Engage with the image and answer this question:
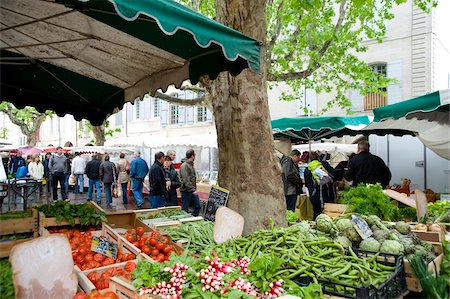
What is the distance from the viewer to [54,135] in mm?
43281

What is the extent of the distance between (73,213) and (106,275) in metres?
1.85

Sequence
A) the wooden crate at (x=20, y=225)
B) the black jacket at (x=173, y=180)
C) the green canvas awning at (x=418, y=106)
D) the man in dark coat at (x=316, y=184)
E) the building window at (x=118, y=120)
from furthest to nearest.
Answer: the building window at (x=118, y=120) < the black jacket at (x=173, y=180) < the man in dark coat at (x=316, y=184) < the green canvas awning at (x=418, y=106) < the wooden crate at (x=20, y=225)

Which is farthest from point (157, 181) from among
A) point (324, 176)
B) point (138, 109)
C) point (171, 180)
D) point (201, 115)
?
point (138, 109)

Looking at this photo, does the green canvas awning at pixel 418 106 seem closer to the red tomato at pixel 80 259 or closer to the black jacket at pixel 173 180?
the black jacket at pixel 173 180

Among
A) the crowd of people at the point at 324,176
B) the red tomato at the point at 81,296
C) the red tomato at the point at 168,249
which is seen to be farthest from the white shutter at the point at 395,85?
the red tomato at the point at 81,296

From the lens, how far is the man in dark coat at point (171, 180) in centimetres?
974

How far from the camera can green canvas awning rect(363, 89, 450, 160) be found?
646 cm

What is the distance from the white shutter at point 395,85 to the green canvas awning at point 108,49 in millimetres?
16977

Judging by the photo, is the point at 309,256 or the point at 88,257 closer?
the point at 309,256

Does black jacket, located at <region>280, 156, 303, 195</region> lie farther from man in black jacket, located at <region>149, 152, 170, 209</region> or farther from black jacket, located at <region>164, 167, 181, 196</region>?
man in black jacket, located at <region>149, 152, 170, 209</region>

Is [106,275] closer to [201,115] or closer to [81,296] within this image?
[81,296]

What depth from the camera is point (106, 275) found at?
11.0ft

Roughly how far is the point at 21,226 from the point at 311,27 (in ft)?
37.2

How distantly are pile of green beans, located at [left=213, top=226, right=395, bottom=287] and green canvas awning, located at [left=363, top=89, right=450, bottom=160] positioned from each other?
399 centimetres
